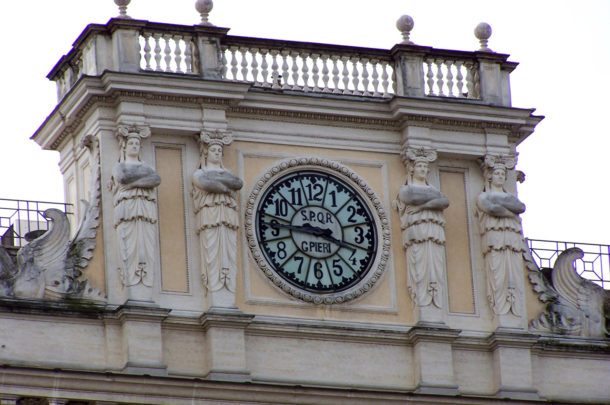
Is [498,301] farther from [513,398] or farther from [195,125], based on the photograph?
[195,125]

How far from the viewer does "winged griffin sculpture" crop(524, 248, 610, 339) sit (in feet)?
121

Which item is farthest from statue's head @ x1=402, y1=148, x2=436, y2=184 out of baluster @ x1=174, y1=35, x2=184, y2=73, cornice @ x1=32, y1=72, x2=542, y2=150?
baluster @ x1=174, y1=35, x2=184, y2=73

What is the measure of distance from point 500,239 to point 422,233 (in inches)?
44.1

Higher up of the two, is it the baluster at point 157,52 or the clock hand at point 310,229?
the baluster at point 157,52

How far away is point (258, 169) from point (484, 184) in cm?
310

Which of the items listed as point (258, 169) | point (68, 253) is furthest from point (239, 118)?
point (68, 253)

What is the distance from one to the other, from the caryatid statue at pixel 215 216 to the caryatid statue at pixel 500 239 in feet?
11.4

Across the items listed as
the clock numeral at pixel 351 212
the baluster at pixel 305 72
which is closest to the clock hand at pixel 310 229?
the clock numeral at pixel 351 212

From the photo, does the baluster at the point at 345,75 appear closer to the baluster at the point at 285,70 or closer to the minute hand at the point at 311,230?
the baluster at the point at 285,70

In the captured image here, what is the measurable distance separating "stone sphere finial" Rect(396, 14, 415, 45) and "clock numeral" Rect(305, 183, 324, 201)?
246 centimetres

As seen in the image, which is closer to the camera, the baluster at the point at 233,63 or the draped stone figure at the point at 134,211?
the draped stone figure at the point at 134,211

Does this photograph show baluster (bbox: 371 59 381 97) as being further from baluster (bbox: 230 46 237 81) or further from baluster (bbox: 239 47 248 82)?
baluster (bbox: 230 46 237 81)

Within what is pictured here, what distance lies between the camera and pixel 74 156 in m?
36.2

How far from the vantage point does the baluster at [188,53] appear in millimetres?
35938
